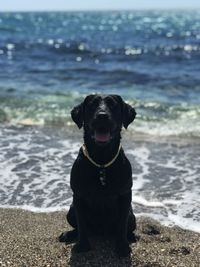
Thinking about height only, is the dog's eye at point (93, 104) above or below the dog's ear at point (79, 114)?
above

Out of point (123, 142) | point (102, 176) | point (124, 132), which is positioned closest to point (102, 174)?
point (102, 176)

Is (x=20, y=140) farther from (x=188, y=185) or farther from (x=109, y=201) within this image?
(x=109, y=201)

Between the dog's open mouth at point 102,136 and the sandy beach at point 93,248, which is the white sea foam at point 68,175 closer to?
the sandy beach at point 93,248

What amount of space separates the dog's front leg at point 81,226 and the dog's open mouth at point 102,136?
0.62 m

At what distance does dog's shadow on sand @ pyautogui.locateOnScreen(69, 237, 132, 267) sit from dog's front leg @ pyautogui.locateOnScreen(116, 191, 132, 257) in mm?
72

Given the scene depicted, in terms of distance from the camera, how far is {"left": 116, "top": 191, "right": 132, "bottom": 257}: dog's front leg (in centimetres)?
545

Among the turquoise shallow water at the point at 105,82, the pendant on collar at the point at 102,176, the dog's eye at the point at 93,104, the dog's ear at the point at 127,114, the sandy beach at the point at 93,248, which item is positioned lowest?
the turquoise shallow water at the point at 105,82

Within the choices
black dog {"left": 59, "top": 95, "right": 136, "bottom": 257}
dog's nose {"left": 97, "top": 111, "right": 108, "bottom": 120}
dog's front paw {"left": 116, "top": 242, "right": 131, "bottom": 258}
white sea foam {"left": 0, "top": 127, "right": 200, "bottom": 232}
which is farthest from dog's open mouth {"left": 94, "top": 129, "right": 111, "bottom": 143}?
white sea foam {"left": 0, "top": 127, "right": 200, "bottom": 232}

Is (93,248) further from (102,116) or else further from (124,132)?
(124,132)

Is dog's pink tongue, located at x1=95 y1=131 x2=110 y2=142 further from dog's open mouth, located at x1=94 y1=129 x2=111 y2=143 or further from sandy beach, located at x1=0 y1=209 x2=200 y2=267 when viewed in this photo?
sandy beach, located at x1=0 y1=209 x2=200 y2=267

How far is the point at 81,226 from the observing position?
554 centimetres

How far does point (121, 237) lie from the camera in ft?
18.1

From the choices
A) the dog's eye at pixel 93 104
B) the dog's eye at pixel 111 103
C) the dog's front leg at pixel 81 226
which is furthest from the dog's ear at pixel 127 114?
the dog's front leg at pixel 81 226

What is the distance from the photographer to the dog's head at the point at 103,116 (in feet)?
17.2
